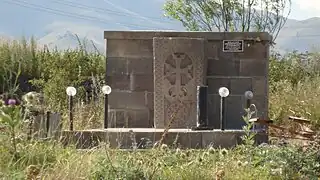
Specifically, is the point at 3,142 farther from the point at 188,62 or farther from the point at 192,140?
the point at 188,62

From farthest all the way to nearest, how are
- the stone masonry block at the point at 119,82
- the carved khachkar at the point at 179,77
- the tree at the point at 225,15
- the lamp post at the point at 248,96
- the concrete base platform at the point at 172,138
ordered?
the tree at the point at 225,15
the stone masonry block at the point at 119,82
the carved khachkar at the point at 179,77
the lamp post at the point at 248,96
the concrete base platform at the point at 172,138

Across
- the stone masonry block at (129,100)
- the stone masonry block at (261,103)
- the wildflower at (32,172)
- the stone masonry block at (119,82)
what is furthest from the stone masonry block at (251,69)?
the wildflower at (32,172)

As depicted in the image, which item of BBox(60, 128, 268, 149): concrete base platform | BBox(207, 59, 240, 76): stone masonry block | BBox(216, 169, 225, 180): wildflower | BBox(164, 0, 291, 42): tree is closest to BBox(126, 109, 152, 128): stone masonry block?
BBox(207, 59, 240, 76): stone masonry block

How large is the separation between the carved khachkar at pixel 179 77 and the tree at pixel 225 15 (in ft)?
39.5

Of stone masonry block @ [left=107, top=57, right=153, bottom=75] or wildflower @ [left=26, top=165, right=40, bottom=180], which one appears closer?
wildflower @ [left=26, top=165, right=40, bottom=180]

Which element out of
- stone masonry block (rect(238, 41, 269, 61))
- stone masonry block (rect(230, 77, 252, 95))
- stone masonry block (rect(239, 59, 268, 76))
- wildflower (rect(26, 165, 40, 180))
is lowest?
wildflower (rect(26, 165, 40, 180))

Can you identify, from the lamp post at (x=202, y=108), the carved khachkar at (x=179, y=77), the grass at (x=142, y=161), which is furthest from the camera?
the carved khachkar at (x=179, y=77)

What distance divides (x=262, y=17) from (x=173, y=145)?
1540 cm

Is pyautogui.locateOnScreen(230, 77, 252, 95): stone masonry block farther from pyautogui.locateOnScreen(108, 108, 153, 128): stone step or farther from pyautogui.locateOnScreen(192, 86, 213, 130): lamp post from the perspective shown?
pyautogui.locateOnScreen(192, 86, 213, 130): lamp post

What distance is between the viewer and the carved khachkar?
31.8ft

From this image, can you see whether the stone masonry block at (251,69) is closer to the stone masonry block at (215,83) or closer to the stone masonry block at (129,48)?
the stone masonry block at (215,83)

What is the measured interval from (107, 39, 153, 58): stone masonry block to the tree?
11.8 metres

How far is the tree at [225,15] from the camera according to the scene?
2208cm

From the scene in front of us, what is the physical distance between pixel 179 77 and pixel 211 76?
Answer: 20.6 inches
